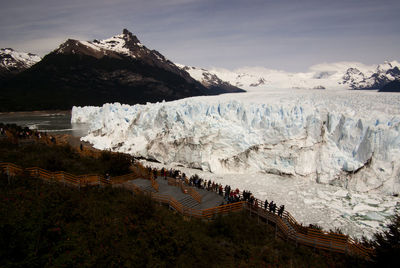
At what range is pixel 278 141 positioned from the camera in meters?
22.2

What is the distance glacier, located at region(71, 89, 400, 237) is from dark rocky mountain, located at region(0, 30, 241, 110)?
264 ft

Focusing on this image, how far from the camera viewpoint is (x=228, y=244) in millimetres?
9164

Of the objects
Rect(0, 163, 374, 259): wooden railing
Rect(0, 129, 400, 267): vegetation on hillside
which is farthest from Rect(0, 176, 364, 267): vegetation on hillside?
Rect(0, 163, 374, 259): wooden railing

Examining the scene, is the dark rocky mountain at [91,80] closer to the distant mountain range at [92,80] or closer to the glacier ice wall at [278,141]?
the distant mountain range at [92,80]

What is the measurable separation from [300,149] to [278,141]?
1906mm

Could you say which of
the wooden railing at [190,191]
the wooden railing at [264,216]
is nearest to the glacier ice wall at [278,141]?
the wooden railing at [190,191]

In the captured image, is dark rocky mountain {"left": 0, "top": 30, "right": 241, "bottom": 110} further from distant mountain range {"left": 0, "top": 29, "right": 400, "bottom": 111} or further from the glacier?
the glacier

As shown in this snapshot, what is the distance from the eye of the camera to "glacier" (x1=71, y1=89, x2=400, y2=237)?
1636 cm

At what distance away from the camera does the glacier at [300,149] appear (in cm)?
1636

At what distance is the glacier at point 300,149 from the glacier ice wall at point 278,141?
7 cm

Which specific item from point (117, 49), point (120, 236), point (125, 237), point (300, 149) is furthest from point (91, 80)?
point (125, 237)

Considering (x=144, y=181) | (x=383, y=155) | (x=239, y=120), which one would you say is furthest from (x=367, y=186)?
(x=144, y=181)

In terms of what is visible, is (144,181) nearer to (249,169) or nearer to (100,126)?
(249,169)

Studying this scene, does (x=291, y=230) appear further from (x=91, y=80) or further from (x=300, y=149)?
(x=91, y=80)
